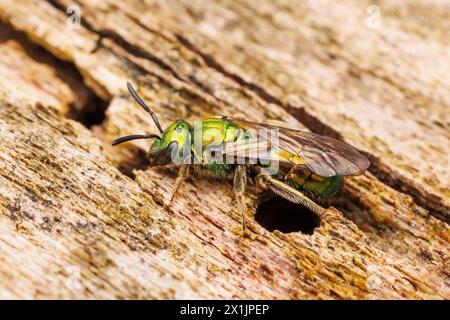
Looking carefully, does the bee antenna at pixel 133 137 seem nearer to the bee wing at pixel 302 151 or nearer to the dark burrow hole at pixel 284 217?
the bee wing at pixel 302 151

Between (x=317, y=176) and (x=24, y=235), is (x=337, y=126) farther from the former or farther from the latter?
(x=24, y=235)

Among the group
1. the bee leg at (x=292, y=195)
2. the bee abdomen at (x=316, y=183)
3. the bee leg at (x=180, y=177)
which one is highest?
the bee abdomen at (x=316, y=183)

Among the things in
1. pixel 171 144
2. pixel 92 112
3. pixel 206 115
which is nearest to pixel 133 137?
pixel 171 144

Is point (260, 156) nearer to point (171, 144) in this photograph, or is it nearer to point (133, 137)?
point (171, 144)

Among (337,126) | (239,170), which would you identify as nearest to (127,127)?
(239,170)

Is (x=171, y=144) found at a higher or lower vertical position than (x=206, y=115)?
lower

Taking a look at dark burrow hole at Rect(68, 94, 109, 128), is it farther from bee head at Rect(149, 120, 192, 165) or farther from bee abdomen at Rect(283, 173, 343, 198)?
bee abdomen at Rect(283, 173, 343, 198)

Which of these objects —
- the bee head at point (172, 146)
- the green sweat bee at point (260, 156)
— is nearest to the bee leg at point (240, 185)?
the green sweat bee at point (260, 156)
